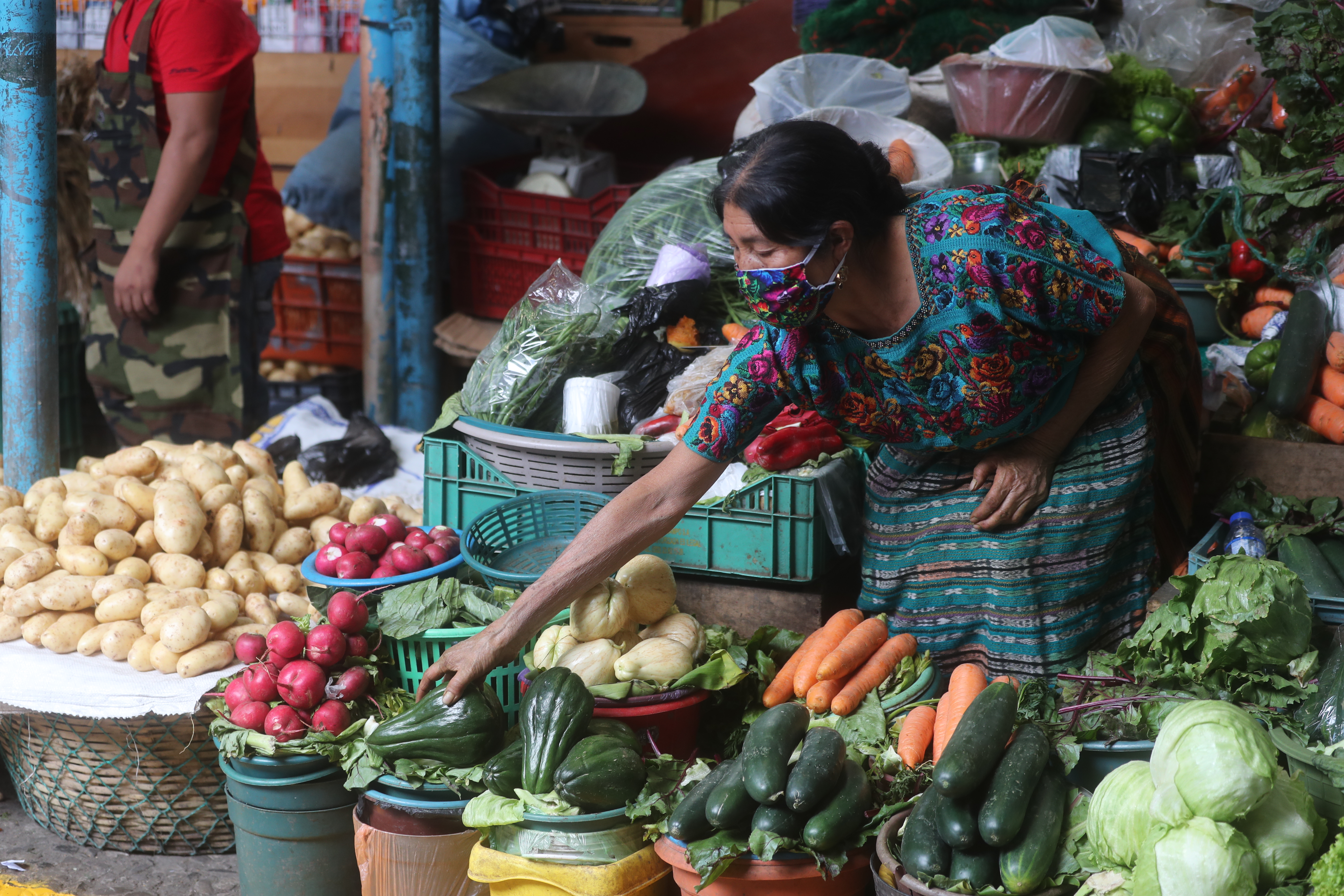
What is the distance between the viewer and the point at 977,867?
1.85 m

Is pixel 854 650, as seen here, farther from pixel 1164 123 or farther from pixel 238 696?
pixel 1164 123

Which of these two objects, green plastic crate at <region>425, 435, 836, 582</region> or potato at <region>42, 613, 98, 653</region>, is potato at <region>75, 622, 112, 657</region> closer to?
potato at <region>42, 613, 98, 653</region>

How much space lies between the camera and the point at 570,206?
508 centimetres

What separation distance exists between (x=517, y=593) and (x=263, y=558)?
1065 millimetres

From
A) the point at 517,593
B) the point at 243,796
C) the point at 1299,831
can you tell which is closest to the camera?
the point at 1299,831

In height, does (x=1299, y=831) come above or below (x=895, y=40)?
below

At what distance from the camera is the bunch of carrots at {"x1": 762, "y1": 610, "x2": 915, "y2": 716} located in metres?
2.51

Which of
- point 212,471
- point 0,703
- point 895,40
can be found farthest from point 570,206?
point 0,703

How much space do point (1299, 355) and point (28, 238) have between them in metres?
4.06

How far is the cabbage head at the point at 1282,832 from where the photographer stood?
1.80 metres

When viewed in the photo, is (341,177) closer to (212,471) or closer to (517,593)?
(212,471)

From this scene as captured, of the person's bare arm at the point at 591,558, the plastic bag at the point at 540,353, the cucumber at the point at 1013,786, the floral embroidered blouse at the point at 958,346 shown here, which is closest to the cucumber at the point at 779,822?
the cucumber at the point at 1013,786

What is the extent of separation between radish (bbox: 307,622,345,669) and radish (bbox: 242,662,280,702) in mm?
90

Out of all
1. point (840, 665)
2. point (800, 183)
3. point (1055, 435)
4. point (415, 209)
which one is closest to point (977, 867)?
point (840, 665)
